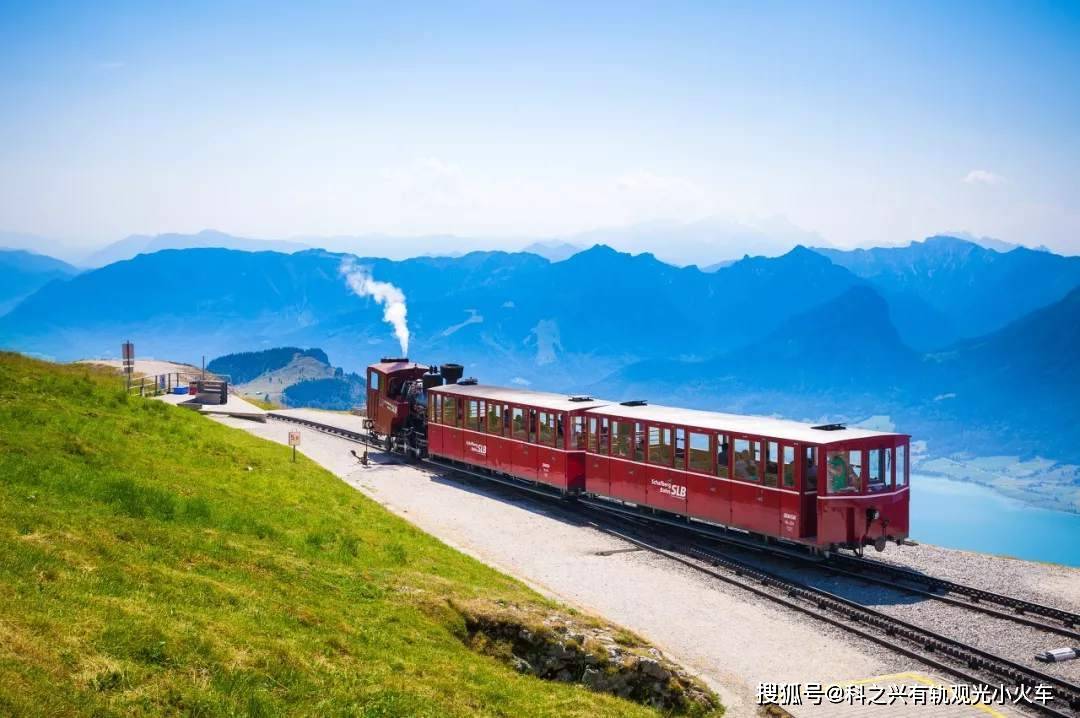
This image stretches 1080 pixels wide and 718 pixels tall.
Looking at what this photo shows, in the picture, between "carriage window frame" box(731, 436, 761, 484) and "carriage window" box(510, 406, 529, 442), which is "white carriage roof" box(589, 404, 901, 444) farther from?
"carriage window" box(510, 406, 529, 442)

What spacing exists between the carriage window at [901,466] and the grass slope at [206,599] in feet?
34.8

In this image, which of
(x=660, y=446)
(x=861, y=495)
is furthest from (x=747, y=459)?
(x=660, y=446)

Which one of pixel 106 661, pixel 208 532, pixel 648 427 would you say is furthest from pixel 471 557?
pixel 106 661

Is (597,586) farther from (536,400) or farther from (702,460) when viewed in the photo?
(536,400)

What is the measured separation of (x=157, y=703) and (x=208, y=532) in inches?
255

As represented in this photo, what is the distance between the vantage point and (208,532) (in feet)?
48.4

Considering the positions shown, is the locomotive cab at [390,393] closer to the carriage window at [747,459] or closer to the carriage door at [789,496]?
the carriage window at [747,459]

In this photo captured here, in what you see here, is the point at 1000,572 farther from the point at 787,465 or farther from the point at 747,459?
the point at 747,459

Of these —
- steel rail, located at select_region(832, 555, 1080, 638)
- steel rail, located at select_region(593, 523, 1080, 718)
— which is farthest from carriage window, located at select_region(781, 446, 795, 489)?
steel rail, located at select_region(832, 555, 1080, 638)

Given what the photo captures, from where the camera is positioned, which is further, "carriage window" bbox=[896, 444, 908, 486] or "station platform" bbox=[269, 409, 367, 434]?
"station platform" bbox=[269, 409, 367, 434]

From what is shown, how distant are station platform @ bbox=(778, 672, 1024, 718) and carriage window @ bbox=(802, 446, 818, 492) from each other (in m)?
6.48

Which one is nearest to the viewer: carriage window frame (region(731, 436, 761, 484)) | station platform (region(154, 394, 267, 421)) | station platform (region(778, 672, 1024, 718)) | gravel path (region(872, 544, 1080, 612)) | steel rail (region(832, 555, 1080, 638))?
station platform (region(778, 672, 1024, 718))

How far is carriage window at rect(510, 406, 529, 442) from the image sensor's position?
31406mm

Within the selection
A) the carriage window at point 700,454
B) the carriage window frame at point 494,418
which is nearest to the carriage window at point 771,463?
the carriage window at point 700,454
